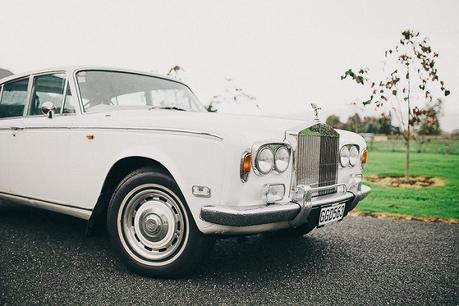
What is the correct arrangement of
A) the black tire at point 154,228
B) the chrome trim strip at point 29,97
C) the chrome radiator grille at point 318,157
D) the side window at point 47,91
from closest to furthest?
the black tire at point 154,228
the chrome radiator grille at point 318,157
the side window at point 47,91
the chrome trim strip at point 29,97

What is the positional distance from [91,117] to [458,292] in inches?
123

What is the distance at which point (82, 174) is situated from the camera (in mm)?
3377

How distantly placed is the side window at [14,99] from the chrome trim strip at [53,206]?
34.9 inches

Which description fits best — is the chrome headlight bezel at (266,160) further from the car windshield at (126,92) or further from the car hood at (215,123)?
the car windshield at (126,92)

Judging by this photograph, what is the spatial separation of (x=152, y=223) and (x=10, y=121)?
7.63ft

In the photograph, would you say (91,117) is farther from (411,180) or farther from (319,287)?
(411,180)

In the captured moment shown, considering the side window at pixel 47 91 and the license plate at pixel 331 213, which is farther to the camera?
the side window at pixel 47 91

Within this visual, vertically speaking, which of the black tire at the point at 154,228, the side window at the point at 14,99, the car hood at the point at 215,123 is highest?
the side window at the point at 14,99

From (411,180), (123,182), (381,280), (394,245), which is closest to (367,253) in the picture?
(394,245)

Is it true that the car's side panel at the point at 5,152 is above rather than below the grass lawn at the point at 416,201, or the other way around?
above

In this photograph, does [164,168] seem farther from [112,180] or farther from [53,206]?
[53,206]

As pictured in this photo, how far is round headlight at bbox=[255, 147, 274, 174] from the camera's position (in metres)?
2.67

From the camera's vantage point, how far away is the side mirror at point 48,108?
363 centimetres

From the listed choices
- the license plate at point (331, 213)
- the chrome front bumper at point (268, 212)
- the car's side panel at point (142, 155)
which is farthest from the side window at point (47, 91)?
the license plate at point (331, 213)
